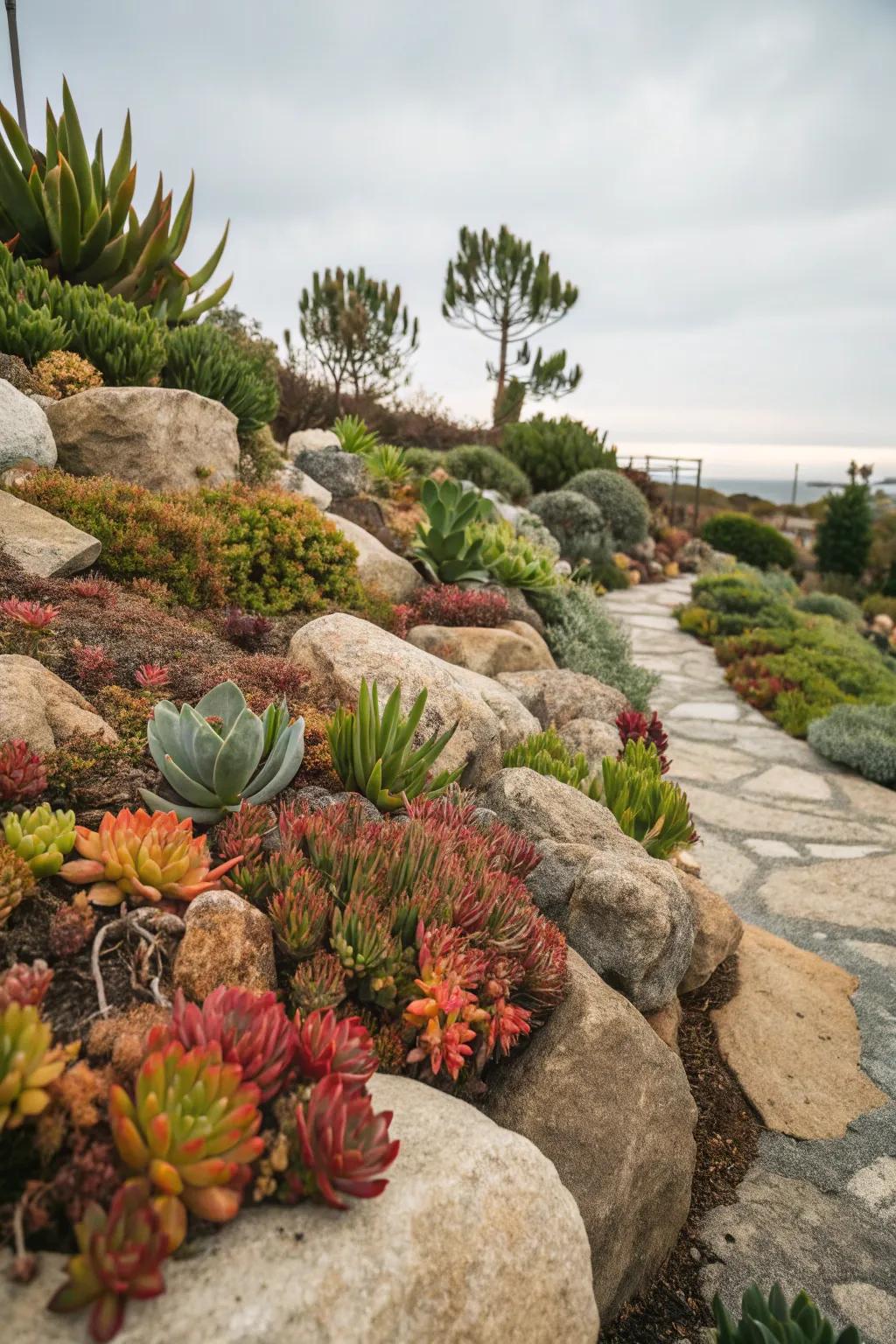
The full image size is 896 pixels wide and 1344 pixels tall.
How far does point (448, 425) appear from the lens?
21.8 m

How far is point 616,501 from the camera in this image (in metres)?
16.1

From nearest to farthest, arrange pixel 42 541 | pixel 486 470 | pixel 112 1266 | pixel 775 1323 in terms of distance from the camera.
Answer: pixel 112 1266 → pixel 775 1323 → pixel 42 541 → pixel 486 470

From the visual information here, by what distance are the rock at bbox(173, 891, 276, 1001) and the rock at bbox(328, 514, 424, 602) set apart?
4.66 meters

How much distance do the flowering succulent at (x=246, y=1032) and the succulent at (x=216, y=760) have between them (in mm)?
1042

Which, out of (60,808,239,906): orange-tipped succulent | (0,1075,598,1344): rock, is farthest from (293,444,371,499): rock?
(0,1075,598,1344): rock

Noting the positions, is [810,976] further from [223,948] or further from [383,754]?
[223,948]

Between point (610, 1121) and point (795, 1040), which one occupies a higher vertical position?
point (610, 1121)

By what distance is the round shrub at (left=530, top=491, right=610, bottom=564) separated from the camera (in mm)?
14828

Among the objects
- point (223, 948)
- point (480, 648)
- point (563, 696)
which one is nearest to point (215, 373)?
point (480, 648)

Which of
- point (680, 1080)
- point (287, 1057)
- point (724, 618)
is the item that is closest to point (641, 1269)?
point (680, 1080)

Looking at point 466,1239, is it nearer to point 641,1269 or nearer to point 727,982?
point 641,1269

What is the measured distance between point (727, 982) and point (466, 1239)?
2458 millimetres

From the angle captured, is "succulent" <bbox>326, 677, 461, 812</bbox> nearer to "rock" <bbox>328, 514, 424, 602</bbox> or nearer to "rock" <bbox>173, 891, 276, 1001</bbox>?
"rock" <bbox>173, 891, 276, 1001</bbox>

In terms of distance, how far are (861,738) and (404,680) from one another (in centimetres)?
502
